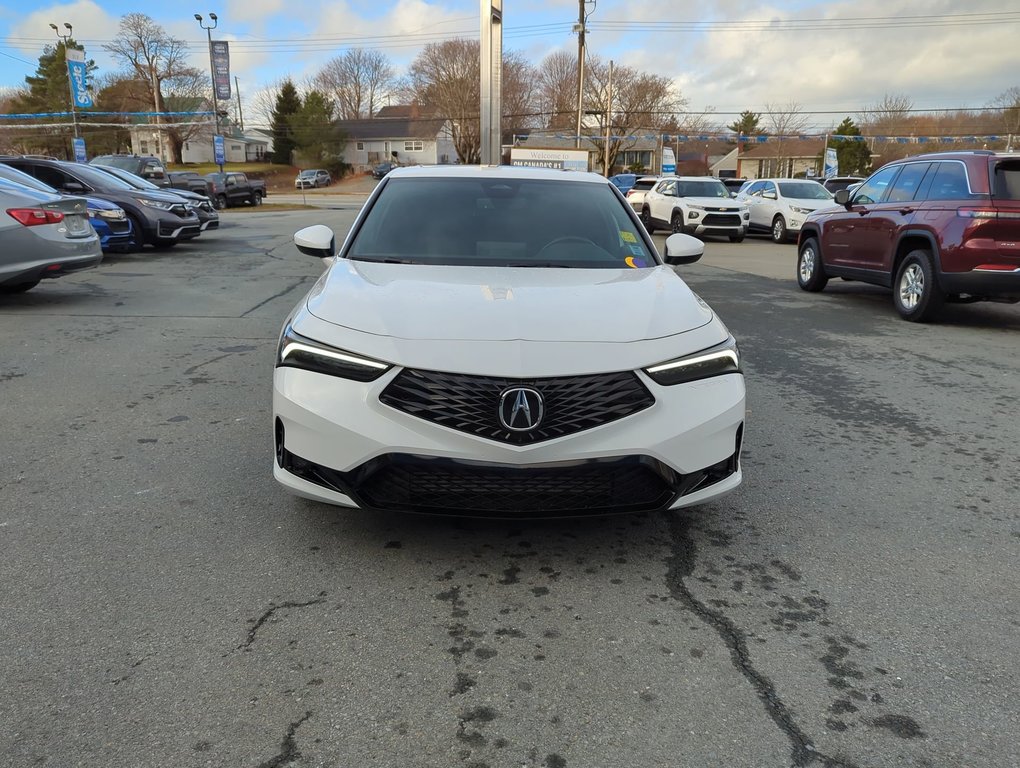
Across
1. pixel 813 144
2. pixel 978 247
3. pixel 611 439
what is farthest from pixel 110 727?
pixel 813 144

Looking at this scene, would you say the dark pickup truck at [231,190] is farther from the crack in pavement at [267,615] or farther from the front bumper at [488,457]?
the crack in pavement at [267,615]

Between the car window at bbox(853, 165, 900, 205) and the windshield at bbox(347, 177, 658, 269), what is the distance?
6.17 m

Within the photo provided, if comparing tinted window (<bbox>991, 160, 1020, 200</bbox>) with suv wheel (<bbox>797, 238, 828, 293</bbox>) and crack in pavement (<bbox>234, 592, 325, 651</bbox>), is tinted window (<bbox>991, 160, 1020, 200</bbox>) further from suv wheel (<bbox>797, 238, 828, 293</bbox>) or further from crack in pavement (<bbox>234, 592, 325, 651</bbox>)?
crack in pavement (<bbox>234, 592, 325, 651</bbox>)

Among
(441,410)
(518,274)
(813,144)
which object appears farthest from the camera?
(813,144)

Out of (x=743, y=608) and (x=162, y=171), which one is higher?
(x=162, y=171)

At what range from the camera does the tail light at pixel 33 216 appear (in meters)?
8.31

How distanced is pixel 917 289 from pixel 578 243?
607 centimetres

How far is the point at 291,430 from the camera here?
122 inches

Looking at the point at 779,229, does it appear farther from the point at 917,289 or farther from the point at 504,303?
the point at 504,303

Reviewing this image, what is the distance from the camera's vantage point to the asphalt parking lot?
2213 mm

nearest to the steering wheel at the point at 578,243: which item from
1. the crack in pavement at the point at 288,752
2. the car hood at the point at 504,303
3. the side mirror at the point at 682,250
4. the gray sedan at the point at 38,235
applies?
the car hood at the point at 504,303

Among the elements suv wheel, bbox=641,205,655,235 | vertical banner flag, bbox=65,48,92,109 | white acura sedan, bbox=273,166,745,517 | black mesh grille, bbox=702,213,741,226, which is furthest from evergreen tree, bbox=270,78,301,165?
white acura sedan, bbox=273,166,745,517

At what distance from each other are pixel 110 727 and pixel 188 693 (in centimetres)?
22

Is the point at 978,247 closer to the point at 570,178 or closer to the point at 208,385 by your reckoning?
the point at 570,178
